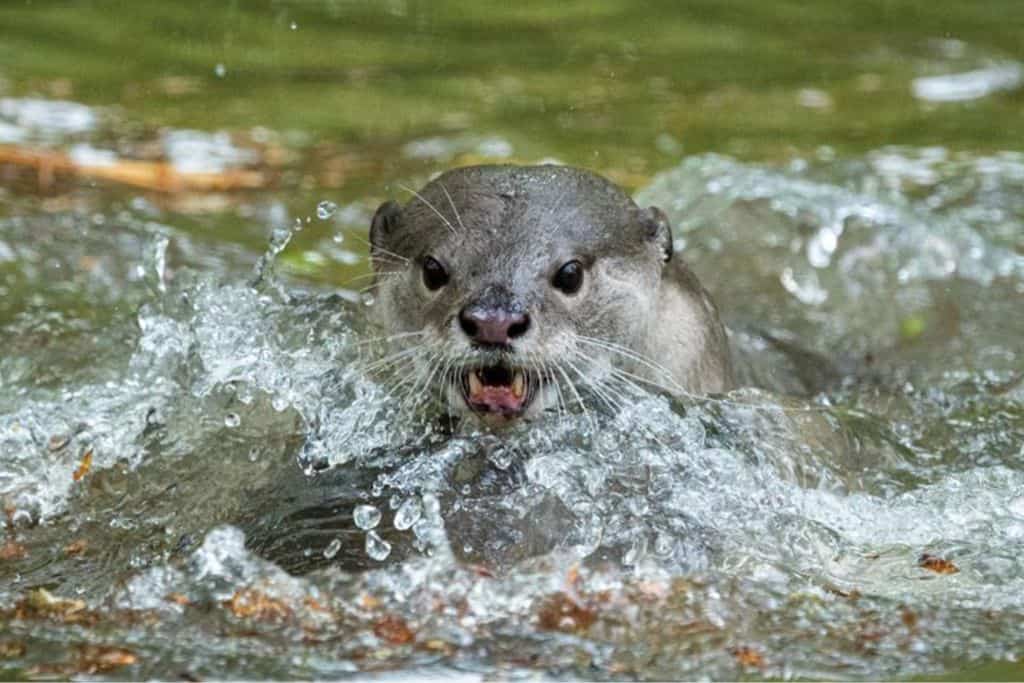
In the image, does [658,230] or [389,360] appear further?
[658,230]

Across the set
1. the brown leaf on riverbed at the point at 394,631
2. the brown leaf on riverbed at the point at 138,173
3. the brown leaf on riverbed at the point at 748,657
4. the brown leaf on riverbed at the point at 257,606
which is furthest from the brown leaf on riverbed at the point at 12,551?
the brown leaf on riverbed at the point at 138,173

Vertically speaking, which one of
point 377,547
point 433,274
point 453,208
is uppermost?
point 453,208

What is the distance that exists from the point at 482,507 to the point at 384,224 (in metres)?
0.78

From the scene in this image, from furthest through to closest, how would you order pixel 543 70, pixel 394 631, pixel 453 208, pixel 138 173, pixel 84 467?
pixel 543 70, pixel 138 173, pixel 84 467, pixel 453 208, pixel 394 631

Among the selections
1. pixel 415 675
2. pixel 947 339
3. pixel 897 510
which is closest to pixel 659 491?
pixel 897 510

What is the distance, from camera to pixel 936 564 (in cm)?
357

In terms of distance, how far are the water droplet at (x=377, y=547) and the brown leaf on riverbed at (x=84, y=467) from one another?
0.88m

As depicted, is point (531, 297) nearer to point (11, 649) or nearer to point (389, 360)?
point (389, 360)

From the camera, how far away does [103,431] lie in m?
4.23

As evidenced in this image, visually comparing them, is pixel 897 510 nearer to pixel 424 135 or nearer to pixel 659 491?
pixel 659 491

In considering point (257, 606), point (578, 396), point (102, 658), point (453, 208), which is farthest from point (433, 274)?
point (102, 658)

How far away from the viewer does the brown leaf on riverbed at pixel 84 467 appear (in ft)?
13.4

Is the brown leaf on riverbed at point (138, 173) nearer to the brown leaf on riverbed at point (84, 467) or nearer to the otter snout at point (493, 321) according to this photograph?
the brown leaf on riverbed at point (84, 467)

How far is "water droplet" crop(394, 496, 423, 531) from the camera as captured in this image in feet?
11.7
